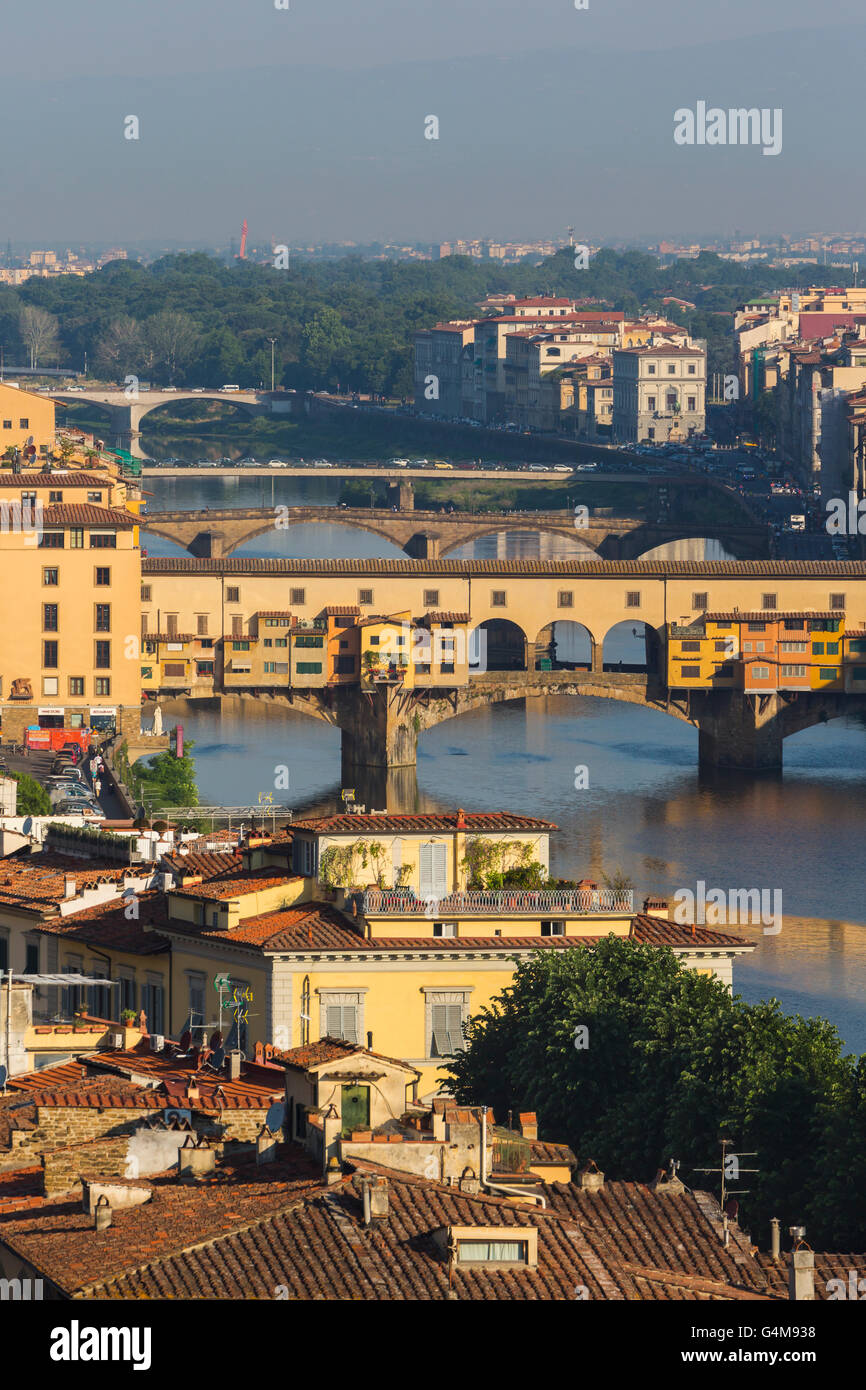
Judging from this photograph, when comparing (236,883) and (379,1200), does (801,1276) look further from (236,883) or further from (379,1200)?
(236,883)

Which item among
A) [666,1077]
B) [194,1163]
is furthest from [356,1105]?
[666,1077]

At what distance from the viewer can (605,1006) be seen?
16672 mm

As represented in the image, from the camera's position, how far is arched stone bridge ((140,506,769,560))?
2965 inches

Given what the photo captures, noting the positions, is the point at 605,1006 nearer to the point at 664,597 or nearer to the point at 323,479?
the point at 664,597

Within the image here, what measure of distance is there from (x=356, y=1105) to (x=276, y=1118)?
35 cm

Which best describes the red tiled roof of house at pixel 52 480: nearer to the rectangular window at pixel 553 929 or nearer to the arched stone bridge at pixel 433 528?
the arched stone bridge at pixel 433 528

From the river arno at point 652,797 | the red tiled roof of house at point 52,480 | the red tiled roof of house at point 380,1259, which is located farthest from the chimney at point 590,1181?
the red tiled roof of house at point 52,480

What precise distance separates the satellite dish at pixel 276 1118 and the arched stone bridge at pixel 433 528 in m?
61.4

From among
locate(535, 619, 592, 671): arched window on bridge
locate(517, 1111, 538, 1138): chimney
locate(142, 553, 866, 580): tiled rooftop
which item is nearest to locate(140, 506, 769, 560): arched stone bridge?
locate(535, 619, 592, 671): arched window on bridge

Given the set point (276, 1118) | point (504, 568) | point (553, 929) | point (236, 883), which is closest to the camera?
point (276, 1118)

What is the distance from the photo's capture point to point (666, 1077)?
16375 mm

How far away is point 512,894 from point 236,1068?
4.56 meters

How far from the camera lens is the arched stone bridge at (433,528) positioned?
75312 millimetres

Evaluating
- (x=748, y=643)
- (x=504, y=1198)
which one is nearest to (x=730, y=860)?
(x=748, y=643)
